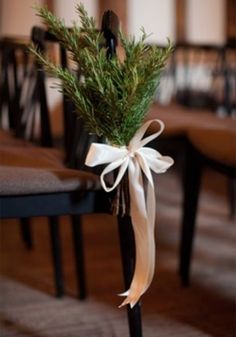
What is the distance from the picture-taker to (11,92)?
2.11m

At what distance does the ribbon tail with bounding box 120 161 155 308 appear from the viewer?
1095 mm

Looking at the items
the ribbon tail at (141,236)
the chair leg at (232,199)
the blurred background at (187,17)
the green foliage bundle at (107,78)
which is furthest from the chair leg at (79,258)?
the blurred background at (187,17)

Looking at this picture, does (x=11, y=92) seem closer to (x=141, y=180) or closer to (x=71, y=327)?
(x=71, y=327)

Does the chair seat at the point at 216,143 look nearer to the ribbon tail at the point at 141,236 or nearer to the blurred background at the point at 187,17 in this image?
the ribbon tail at the point at 141,236

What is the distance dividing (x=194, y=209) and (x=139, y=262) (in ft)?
2.40

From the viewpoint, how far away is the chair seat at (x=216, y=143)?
1632 millimetres

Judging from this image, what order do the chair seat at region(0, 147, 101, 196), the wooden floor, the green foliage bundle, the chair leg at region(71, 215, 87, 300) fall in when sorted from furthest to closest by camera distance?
1. the chair leg at region(71, 215, 87, 300)
2. the wooden floor
3. the chair seat at region(0, 147, 101, 196)
4. the green foliage bundle

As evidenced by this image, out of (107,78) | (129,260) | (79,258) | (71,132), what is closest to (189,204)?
(79,258)

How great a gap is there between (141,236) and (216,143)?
0.64 metres

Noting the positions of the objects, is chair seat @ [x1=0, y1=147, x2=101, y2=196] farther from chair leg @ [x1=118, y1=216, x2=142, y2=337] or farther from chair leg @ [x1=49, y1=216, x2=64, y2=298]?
chair leg @ [x1=49, y1=216, x2=64, y2=298]

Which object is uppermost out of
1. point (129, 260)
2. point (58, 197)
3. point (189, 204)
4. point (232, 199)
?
point (58, 197)

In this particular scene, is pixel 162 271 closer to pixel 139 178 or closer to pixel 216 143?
pixel 216 143

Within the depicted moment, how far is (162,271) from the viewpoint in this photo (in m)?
1.97

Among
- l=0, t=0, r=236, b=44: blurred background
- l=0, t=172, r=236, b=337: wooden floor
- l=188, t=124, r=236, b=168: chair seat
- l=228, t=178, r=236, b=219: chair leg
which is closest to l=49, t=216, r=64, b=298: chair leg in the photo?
l=0, t=172, r=236, b=337: wooden floor
